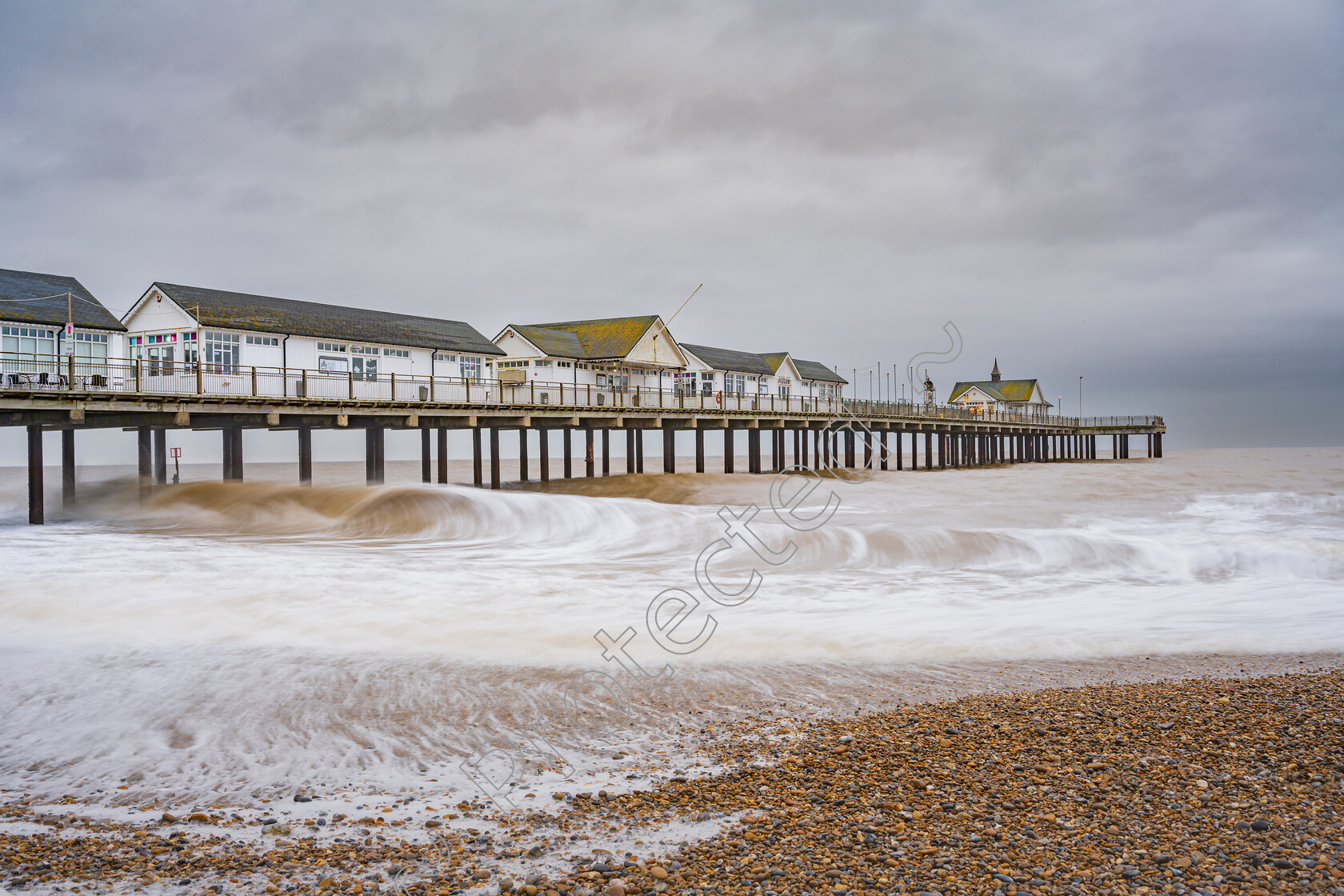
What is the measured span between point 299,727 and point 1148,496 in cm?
3670

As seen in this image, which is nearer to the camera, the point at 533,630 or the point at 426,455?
the point at 533,630

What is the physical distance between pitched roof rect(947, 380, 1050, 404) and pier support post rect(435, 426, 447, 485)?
69.2 m

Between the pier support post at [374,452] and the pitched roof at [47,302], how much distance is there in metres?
8.95

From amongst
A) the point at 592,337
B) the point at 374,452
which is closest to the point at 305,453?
the point at 374,452

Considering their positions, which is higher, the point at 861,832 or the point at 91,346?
the point at 91,346

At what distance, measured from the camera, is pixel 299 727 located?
260 inches

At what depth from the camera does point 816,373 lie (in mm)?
66812

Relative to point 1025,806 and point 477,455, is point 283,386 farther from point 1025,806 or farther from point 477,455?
point 1025,806

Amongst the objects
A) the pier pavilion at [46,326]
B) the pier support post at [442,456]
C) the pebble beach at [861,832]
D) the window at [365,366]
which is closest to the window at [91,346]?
the pier pavilion at [46,326]

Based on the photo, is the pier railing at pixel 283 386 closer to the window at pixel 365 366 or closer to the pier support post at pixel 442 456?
the window at pixel 365 366

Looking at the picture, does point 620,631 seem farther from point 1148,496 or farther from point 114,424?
point 1148,496

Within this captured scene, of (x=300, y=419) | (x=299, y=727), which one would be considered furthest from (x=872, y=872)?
(x=300, y=419)

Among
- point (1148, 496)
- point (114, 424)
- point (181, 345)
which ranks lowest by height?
point (1148, 496)

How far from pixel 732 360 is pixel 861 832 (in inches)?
2047
